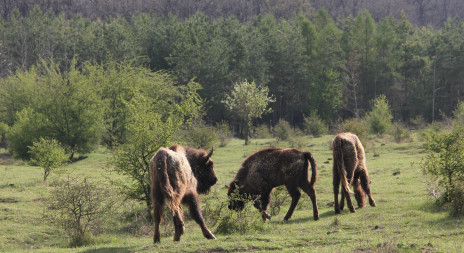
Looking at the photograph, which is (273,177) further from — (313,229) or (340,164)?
(313,229)

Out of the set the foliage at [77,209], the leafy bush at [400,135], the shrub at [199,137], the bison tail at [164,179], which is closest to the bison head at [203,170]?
the bison tail at [164,179]

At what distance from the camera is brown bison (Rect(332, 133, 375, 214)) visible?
1410 centimetres

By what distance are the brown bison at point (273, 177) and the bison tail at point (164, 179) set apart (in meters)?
3.74

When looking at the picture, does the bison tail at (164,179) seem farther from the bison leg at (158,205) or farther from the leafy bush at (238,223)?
the leafy bush at (238,223)

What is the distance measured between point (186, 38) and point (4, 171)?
150 ft

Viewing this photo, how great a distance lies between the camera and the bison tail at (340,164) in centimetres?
1398

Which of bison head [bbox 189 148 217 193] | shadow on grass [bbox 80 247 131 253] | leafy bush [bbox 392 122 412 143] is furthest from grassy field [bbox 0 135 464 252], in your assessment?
leafy bush [bbox 392 122 412 143]

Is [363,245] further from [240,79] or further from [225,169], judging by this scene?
[240,79]

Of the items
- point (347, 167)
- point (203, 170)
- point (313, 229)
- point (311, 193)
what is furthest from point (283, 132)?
point (313, 229)

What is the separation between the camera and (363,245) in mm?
9070

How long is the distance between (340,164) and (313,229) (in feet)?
10.6

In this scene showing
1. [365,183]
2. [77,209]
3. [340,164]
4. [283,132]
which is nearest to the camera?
[77,209]

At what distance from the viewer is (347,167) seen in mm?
14430

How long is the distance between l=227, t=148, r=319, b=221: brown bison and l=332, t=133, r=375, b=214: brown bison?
1.07 meters
